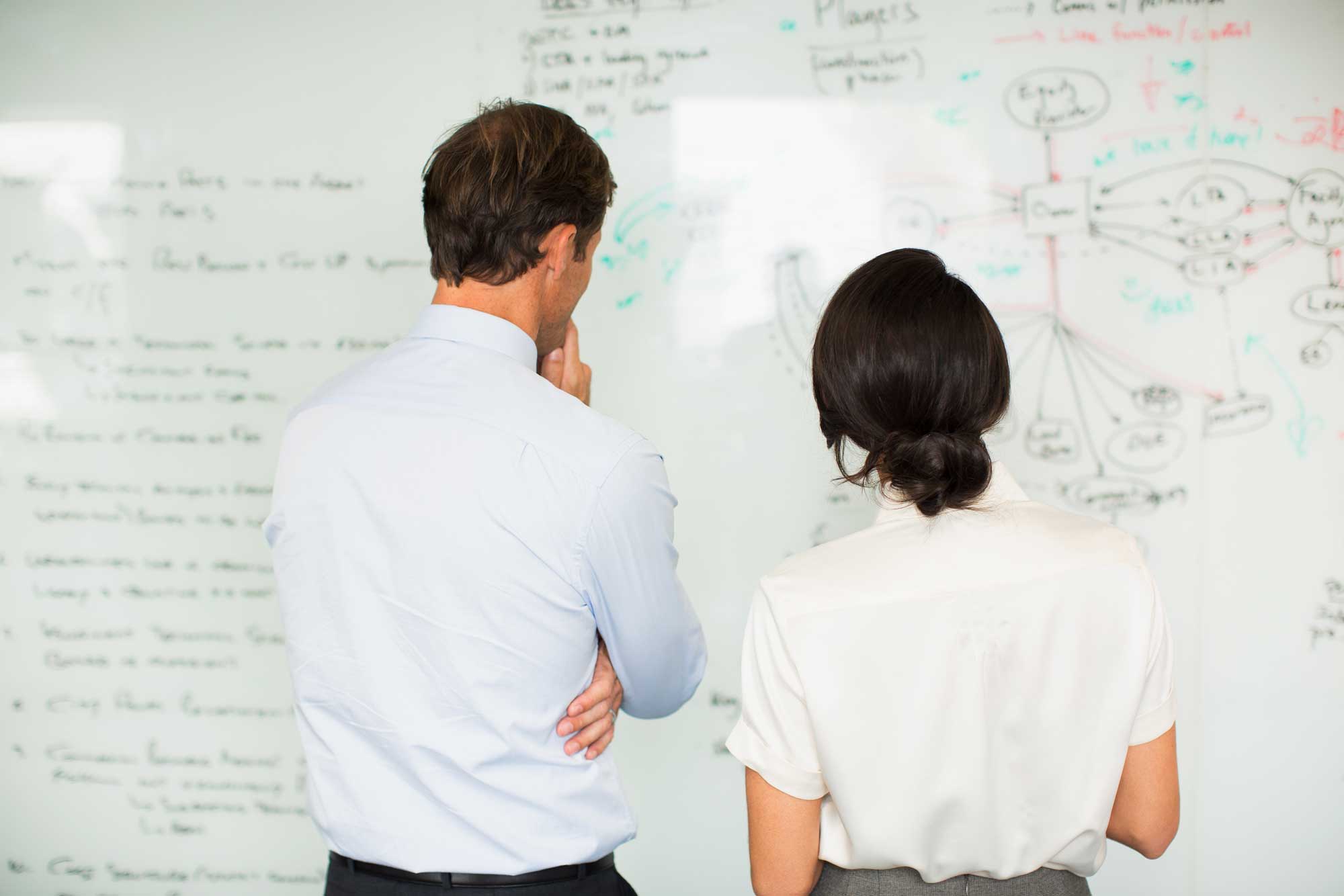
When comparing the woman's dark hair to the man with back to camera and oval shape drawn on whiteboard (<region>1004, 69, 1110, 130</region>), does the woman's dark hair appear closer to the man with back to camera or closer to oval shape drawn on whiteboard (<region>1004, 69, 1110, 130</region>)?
the man with back to camera

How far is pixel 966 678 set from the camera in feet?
3.23

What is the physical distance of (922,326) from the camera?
0.97 meters

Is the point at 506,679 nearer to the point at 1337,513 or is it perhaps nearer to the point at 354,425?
the point at 354,425

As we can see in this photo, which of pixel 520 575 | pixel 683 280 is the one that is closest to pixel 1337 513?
pixel 683 280

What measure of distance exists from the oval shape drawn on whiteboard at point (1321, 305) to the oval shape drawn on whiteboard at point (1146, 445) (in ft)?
1.09

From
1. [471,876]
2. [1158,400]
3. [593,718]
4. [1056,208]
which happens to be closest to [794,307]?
[1056,208]

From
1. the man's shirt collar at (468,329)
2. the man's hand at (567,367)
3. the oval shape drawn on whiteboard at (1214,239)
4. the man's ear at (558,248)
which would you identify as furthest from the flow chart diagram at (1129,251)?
the man's shirt collar at (468,329)

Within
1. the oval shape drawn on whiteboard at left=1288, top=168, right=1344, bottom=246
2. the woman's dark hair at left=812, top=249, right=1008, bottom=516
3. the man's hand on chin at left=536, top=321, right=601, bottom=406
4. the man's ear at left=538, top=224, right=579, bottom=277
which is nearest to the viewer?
the woman's dark hair at left=812, top=249, right=1008, bottom=516

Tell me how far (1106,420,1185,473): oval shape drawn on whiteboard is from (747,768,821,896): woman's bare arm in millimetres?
1255

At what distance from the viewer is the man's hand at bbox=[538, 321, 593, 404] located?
1412 mm

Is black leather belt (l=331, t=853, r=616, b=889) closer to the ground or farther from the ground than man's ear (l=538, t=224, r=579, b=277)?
closer to the ground

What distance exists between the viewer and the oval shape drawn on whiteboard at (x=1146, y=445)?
6.55 feet

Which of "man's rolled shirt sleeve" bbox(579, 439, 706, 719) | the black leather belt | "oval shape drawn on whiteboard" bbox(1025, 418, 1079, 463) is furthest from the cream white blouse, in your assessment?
"oval shape drawn on whiteboard" bbox(1025, 418, 1079, 463)

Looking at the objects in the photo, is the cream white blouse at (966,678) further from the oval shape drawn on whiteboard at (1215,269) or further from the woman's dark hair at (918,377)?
the oval shape drawn on whiteboard at (1215,269)
